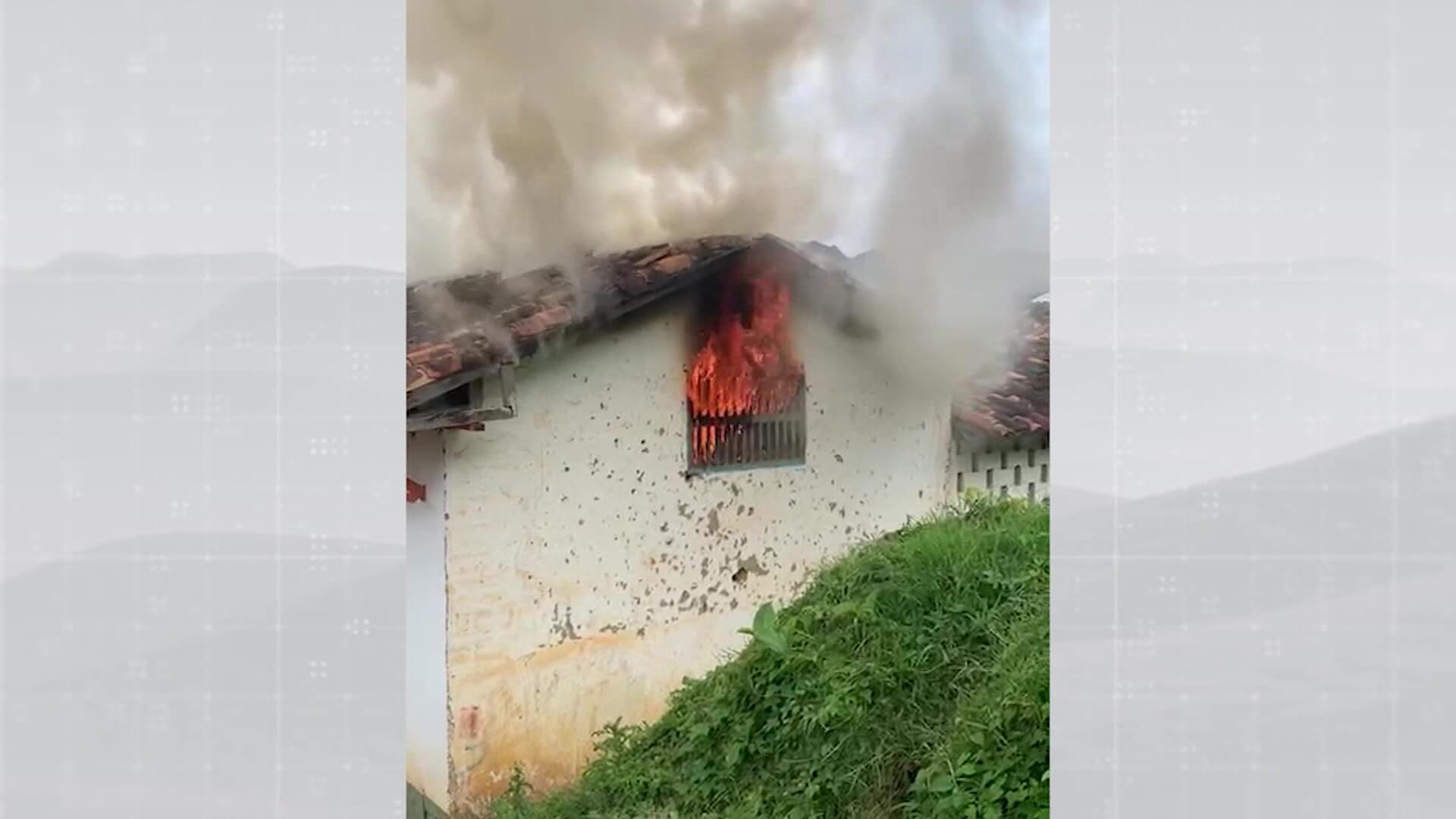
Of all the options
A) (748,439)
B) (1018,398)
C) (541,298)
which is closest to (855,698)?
(748,439)

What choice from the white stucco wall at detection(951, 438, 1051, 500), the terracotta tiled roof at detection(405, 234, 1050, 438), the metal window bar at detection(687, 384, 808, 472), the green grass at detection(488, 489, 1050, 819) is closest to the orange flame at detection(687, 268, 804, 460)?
the metal window bar at detection(687, 384, 808, 472)

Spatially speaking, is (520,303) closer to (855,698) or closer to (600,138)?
(600,138)

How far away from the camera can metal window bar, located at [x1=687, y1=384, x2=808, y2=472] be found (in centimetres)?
352

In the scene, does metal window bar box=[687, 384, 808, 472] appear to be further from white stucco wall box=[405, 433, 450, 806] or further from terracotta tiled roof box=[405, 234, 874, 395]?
white stucco wall box=[405, 433, 450, 806]

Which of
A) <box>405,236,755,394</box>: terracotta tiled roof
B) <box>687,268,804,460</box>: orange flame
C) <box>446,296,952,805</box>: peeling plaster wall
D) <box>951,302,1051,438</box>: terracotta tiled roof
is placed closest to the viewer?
<box>405,236,755,394</box>: terracotta tiled roof

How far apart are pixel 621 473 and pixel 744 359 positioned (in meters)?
0.46

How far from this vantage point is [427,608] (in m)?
3.23

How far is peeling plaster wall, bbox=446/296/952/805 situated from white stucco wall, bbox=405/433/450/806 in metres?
0.03

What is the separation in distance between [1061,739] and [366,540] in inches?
39.8

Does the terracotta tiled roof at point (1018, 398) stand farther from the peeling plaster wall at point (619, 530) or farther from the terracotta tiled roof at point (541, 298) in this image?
the terracotta tiled roof at point (541, 298)

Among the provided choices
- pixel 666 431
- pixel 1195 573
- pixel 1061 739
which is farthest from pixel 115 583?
pixel 666 431

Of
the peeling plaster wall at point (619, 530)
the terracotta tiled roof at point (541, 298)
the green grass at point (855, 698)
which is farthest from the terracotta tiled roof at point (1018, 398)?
the terracotta tiled roof at point (541, 298)

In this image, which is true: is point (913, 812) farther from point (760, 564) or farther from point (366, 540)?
point (366, 540)

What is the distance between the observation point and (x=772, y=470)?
11.8 ft
